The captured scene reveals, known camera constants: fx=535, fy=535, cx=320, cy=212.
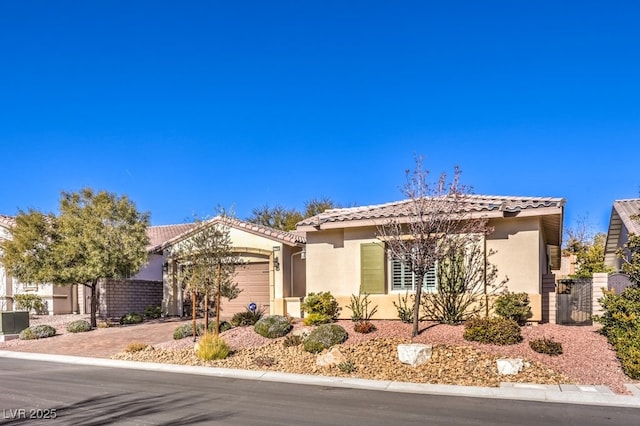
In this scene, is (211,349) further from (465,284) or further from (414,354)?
(465,284)

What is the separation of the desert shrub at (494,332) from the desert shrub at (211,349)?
681cm

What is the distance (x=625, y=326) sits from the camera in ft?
43.8

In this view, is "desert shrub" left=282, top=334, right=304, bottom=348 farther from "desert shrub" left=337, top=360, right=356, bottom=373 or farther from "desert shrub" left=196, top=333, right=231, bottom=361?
"desert shrub" left=337, top=360, right=356, bottom=373

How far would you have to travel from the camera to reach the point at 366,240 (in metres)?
18.7

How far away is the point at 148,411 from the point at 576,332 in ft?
38.9

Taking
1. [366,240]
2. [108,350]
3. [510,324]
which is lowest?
[108,350]

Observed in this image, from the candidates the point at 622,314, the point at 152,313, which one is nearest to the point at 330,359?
the point at 622,314

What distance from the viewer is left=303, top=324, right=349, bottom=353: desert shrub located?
15.1 m

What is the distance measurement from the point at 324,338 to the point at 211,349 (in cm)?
323

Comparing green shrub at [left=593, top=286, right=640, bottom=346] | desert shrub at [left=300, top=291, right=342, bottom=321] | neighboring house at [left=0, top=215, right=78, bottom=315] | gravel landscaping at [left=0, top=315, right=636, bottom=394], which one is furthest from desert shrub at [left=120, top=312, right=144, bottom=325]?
green shrub at [left=593, top=286, right=640, bottom=346]

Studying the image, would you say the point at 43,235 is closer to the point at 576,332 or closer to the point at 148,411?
the point at 148,411

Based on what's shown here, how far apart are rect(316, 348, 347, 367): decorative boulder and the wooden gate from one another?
801 cm

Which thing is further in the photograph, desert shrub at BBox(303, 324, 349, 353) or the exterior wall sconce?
the exterior wall sconce

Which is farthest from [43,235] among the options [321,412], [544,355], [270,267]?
[544,355]
